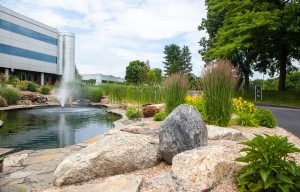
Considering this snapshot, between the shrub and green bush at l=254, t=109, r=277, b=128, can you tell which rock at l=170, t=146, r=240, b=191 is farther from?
green bush at l=254, t=109, r=277, b=128

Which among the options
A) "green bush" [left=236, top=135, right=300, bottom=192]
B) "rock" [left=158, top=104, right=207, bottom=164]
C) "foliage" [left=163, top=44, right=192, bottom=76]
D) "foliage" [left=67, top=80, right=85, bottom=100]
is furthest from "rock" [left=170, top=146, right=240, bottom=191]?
"foliage" [left=163, top=44, right=192, bottom=76]

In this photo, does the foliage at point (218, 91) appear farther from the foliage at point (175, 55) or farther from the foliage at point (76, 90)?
the foliage at point (175, 55)

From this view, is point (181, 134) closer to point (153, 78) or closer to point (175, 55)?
point (153, 78)

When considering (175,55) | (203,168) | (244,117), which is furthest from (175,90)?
(175,55)

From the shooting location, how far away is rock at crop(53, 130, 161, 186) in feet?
11.7

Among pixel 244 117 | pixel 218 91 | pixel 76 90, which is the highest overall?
pixel 76 90

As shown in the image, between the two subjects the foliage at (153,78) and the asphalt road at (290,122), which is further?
the foliage at (153,78)

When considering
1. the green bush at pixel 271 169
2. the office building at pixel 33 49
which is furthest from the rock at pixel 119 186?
the office building at pixel 33 49

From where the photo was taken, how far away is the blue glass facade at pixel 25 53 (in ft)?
118

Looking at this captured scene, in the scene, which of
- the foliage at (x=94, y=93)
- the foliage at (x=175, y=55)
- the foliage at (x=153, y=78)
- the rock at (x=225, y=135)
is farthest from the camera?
the foliage at (x=175, y=55)

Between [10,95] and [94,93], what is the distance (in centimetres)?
626

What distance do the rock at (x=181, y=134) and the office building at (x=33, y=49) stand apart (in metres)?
36.8

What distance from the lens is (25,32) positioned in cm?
3950

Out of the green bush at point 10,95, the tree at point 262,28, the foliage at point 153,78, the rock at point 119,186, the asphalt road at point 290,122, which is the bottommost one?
the rock at point 119,186
